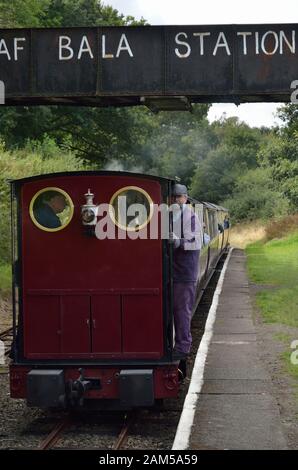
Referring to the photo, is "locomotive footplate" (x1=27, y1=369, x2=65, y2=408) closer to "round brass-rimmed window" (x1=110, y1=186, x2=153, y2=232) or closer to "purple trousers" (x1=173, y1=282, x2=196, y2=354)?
"purple trousers" (x1=173, y1=282, x2=196, y2=354)

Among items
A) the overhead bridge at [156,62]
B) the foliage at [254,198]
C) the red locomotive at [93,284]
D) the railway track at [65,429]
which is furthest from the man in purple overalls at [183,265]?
the foliage at [254,198]

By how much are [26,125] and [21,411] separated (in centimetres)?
2982

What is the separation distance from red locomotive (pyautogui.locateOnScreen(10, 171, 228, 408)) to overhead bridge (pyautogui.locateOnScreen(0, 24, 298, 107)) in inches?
264

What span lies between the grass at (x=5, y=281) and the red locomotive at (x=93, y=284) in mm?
10897

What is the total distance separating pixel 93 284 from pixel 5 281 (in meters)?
11.9

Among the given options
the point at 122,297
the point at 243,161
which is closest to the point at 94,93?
the point at 122,297

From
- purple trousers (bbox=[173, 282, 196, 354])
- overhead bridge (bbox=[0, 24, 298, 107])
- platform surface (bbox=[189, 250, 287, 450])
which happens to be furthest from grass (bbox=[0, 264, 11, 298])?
purple trousers (bbox=[173, 282, 196, 354])

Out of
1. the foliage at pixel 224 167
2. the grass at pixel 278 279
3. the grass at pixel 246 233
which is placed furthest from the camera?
the foliage at pixel 224 167

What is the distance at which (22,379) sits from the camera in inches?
332

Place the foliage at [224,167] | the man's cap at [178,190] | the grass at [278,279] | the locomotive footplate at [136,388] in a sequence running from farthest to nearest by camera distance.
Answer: the foliage at [224,167] < the grass at [278,279] < the man's cap at [178,190] < the locomotive footplate at [136,388]

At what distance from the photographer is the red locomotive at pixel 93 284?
27.4ft

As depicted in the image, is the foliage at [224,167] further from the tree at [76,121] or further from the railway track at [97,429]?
the railway track at [97,429]

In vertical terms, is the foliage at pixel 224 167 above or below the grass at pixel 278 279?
above

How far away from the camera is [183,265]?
8.79m
